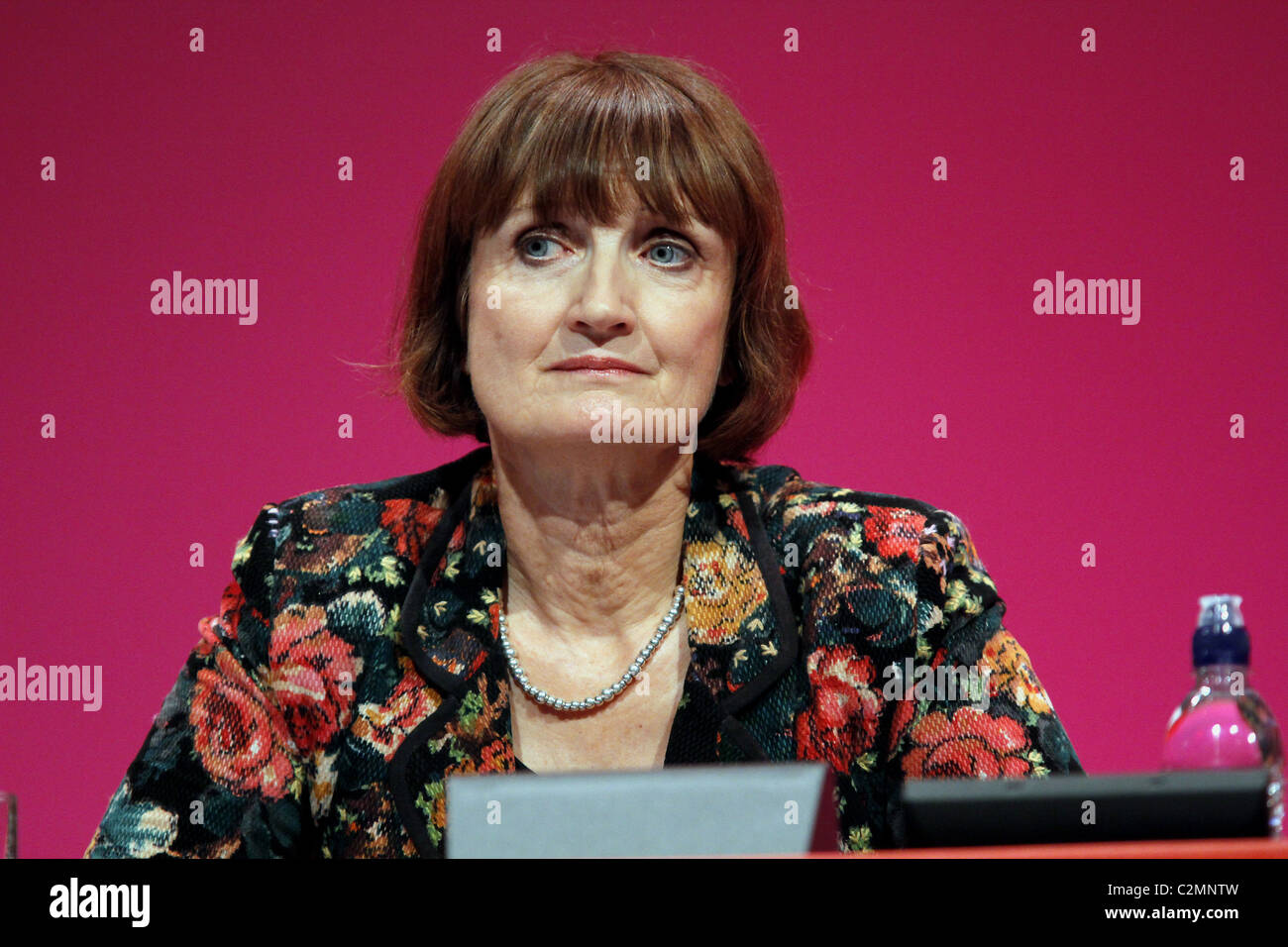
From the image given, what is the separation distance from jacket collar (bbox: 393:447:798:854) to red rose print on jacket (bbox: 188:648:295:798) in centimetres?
15

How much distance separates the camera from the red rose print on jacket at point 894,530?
1714 mm

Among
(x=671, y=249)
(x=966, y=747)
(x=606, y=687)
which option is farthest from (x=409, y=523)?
(x=966, y=747)

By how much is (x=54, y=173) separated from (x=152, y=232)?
0.22 meters

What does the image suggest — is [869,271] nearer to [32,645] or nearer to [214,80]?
[214,80]

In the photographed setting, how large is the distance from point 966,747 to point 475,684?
54 centimetres

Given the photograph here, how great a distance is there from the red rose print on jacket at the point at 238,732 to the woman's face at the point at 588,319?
0.41 m

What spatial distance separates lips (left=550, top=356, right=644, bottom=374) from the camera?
1.68 meters

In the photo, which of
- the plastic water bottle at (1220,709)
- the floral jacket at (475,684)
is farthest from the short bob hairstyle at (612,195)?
the plastic water bottle at (1220,709)

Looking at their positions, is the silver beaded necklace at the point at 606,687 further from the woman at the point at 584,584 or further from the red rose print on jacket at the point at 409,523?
the red rose print on jacket at the point at 409,523

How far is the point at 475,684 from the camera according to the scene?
1692mm

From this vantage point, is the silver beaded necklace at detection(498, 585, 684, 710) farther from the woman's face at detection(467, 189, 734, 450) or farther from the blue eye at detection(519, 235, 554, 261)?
the blue eye at detection(519, 235, 554, 261)

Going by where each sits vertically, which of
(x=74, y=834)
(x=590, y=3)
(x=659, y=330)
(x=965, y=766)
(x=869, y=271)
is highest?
(x=590, y=3)

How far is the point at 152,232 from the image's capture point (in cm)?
270
